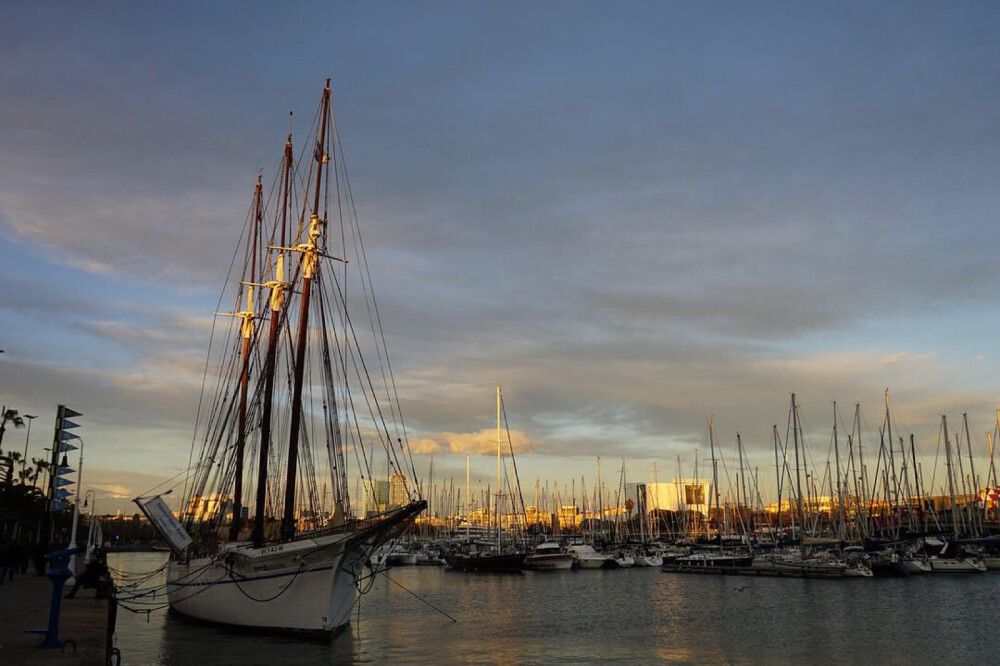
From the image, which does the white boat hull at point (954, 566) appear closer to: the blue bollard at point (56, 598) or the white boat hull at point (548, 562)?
the white boat hull at point (548, 562)

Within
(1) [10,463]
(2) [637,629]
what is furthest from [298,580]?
(1) [10,463]

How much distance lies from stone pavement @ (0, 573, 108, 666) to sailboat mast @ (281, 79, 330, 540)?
26.1ft

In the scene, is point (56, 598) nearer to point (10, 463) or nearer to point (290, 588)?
point (290, 588)

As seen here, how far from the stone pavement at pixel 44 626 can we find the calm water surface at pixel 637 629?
2185 mm

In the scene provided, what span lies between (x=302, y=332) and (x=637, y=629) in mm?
23771

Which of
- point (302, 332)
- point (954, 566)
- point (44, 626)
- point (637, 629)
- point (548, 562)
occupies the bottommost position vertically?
point (637, 629)

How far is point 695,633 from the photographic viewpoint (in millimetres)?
41875

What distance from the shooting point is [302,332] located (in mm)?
35906

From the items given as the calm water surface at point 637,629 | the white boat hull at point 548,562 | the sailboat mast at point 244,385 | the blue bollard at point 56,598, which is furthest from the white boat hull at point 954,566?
the blue bollard at point 56,598

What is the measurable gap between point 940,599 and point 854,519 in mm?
49680

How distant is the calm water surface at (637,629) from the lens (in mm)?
32281

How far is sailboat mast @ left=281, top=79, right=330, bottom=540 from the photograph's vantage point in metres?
34.4

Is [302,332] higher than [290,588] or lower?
higher

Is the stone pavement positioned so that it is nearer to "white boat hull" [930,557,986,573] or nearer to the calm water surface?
the calm water surface
